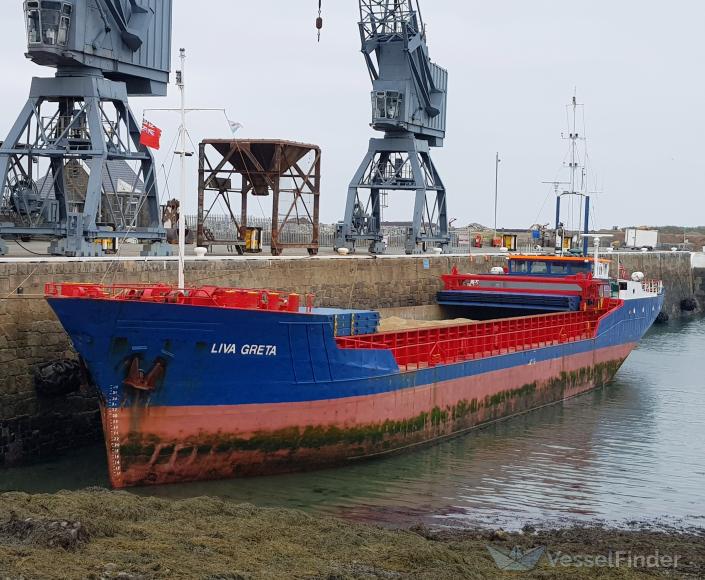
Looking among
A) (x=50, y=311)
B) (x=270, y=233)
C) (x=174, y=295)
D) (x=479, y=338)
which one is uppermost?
(x=270, y=233)

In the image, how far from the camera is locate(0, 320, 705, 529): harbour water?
59.3 ft

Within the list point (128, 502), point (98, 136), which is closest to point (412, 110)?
point (98, 136)

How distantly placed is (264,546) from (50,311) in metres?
10.0

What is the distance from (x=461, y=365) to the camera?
81.8ft

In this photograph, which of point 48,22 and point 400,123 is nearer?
point 48,22

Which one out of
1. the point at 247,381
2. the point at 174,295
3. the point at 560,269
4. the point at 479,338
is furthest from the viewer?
the point at 560,269

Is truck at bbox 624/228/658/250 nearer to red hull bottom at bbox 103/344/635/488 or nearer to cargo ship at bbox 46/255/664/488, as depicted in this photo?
cargo ship at bbox 46/255/664/488

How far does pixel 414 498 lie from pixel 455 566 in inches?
229

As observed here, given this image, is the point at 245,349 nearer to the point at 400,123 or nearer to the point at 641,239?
the point at 400,123

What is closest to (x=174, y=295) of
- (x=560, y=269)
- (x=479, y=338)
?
(x=479, y=338)

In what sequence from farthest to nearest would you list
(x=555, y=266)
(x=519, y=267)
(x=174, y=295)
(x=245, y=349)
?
(x=519, y=267) < (x=555, y=266) < (x=245, y=349) < (x=174, y=295)

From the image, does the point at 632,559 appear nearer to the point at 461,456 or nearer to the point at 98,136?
the point at 461,456

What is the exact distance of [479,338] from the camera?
88.3 ft

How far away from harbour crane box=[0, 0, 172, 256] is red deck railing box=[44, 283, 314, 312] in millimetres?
7696
